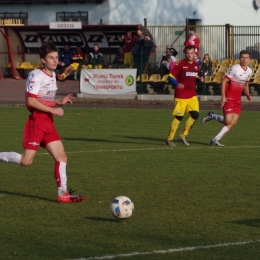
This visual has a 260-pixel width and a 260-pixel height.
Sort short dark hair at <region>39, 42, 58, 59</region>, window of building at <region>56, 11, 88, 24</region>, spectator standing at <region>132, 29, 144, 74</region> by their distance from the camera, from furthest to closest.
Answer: window of building at <region>56, 11, 88, 24</region> < spectator standing at <region>132, 29, 144, 74</region> < short dark hair at <region>39, 42, 58, 59</region>

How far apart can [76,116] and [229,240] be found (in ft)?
56.4

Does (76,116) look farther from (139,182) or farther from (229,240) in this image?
(229,240)

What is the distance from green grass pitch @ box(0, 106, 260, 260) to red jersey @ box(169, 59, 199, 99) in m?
1.11

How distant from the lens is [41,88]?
952 cm

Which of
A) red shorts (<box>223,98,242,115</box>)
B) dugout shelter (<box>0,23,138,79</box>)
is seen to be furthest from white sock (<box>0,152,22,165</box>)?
dugout shelter (<box>0,23,138,79</box>)

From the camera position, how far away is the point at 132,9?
145 ft

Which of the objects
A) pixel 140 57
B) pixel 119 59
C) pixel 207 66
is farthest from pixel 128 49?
pixel 207 66

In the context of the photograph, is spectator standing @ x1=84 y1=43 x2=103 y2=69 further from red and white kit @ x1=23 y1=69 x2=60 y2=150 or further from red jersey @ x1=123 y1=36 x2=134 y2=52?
red and white kit @ x1=23 y1=69 x2=60 y2=150

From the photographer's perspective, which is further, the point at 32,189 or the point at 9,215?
the point at 32,189

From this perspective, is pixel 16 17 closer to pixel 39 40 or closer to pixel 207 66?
pixel 39 40

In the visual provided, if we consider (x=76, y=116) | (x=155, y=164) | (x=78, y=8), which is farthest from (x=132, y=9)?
(x=155, y=164)

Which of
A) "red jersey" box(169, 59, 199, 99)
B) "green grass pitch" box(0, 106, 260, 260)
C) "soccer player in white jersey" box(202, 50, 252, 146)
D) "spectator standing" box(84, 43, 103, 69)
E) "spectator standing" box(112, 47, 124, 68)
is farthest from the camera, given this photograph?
"spectator standing" box(112, 47, 124, 68)

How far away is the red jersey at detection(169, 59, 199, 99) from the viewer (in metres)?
16.1

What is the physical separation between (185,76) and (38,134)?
7.02 meters
